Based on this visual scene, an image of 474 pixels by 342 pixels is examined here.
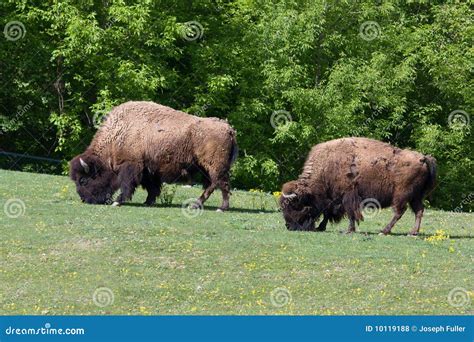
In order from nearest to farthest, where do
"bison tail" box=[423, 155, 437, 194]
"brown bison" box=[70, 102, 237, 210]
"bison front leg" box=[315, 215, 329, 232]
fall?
"bison tail" box=[423, 155, 437, 194] → "bison front leg" box=[315, 215, 329, 232] → "brown bison" box=[70, 102, 237, 210]

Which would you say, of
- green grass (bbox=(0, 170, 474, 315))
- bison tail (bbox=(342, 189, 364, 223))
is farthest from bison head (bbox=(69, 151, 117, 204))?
bison tail (bbox=(342, 189, 364, 223))

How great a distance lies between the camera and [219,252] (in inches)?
782

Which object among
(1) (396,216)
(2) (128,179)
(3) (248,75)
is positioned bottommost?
(3) (248,75)

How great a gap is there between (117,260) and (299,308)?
397 cm

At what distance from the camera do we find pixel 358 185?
77.8 feet

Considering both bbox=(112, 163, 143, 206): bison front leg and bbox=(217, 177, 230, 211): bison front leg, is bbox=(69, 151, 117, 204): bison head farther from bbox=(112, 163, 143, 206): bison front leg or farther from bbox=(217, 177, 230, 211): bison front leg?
bbox=(217, 177, 230, 211): bison front leg

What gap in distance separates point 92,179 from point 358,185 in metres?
7.00

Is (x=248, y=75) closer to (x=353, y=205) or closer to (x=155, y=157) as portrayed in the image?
(x=155, y=157)

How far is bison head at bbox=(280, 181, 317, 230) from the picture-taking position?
2356cm

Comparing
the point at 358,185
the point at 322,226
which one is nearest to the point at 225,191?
the point at 322,226

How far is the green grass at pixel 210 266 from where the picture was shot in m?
17.2

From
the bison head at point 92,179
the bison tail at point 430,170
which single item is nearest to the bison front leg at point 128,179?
the bison head at point 92,179

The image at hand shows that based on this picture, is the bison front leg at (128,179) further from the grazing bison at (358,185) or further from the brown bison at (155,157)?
the grazing bison at (358,185)

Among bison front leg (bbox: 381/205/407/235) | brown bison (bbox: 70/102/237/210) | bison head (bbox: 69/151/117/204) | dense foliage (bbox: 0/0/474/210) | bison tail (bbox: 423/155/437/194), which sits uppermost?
bison tail (bbox: 423/155/437/194)
